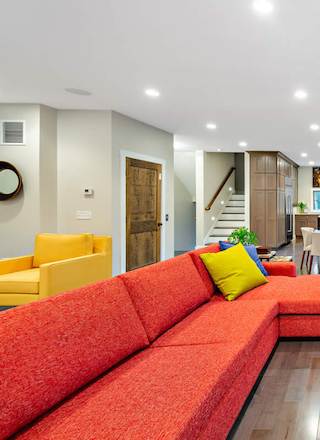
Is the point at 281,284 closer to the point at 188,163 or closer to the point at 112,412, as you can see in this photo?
the point at 112,412

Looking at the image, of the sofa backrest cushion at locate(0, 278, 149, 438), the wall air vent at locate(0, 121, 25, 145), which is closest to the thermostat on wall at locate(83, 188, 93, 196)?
the wall air vent at locate(0, 121, 25, 145)

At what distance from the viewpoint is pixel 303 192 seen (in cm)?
1349

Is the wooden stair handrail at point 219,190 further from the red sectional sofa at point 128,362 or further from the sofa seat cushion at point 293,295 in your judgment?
the red sectional sofa at point 128,362

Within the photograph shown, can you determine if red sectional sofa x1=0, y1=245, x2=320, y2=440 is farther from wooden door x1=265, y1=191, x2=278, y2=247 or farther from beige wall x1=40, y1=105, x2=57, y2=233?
wooden door x1=265, y1=191, x2=278, y2=247

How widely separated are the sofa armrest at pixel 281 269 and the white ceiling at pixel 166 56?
80.0 inches

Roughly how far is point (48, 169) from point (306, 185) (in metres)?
10.8

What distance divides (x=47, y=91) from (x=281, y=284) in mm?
3585

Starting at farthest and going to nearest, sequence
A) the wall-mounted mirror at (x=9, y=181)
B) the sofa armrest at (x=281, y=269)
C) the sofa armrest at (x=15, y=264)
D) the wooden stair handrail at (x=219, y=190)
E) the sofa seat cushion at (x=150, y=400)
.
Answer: the wooden stair handrail at (x=219, y=190), the wall-mounted mirror at (x=9, y=181), the sofa armrest at (x=15, y=264), the sofa armrest at (x=281, y=269), the sofa seat cushion at (x=150, y=400)

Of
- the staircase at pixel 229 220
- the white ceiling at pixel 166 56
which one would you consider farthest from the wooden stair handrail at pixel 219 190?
the white ceiling at pixel 166 56

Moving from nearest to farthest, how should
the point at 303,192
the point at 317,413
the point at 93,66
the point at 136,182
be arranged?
the point at 317,413
the point at 93,66
the point at 136,182
the point at 303,192

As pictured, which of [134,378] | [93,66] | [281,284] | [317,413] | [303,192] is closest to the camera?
[134,378]

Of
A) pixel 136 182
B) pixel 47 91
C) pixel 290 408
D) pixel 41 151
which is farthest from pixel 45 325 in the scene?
pixel 136 182

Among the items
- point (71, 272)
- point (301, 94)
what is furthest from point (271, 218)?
point (71, 272)

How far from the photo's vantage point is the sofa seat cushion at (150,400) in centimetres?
115
